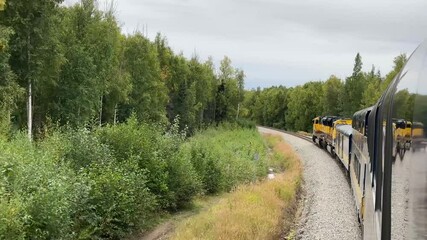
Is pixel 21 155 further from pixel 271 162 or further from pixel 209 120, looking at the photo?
pixel 209 120

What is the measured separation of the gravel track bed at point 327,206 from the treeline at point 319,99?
22342mm

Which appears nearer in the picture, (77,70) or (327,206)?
(327,206)

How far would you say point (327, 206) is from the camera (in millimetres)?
17438

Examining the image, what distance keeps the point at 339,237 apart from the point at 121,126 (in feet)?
33.4

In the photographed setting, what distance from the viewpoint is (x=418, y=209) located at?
3.53 meters

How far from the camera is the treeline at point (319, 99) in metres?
65.5

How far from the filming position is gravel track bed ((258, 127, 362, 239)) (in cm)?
1379

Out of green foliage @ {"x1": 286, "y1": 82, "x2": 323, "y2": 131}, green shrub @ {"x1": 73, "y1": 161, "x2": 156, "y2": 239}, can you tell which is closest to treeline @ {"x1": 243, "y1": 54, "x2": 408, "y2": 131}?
green foliage @ {"x1": 286, "y1": 82, "x2": 323, "y2": 131}

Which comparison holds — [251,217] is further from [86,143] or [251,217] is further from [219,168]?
[219,168]

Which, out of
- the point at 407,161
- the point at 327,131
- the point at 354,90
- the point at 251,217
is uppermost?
the point at 354,90

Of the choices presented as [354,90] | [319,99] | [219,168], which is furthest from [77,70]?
[319,99]

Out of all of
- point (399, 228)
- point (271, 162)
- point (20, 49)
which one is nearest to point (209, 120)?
point (271, 162)

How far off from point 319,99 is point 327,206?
8355cm

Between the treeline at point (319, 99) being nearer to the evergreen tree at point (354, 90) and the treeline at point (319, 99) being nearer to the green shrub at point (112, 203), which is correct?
the evergreen tree at point (354, 90)
